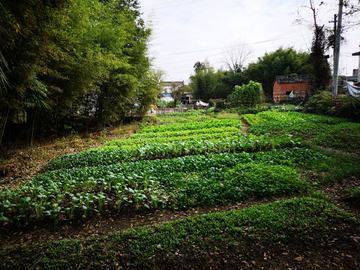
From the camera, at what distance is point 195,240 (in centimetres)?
217

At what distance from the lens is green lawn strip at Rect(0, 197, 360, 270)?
195 cm

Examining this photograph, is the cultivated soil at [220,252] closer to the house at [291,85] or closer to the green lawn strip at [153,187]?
the green lawn strip at [153,187]

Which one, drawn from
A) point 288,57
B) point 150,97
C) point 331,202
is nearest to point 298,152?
point 331,202

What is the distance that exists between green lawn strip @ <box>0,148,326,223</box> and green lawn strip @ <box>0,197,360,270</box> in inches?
19.1

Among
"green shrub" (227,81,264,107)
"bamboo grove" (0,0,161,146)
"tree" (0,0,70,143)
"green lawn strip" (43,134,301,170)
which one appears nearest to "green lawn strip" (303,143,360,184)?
"green lawn strip" (43,134,301,170)

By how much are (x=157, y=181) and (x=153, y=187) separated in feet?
0.65

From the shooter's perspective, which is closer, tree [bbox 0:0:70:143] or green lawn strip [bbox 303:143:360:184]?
tree [bbox 0:0:70:143]

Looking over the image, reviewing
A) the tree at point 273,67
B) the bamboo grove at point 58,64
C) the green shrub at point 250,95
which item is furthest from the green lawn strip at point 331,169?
the tree at point 273,67

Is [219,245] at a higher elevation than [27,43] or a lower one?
lower

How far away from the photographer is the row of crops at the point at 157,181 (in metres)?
2.80

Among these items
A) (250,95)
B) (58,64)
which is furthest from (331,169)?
(250,95)

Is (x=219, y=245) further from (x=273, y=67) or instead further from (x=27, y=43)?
(x=273, y=67)

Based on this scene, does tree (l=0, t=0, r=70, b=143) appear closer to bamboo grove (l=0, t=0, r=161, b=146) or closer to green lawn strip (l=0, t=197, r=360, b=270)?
bamboo grove (l=0, t=0, r=161, b=146)

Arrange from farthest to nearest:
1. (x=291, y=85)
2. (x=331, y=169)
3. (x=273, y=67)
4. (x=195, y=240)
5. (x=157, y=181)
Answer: (x=273, y=67) → (x=291, y=85) → (x=331, y=169) → (x=157, y=181) → (x=195, y=240)
